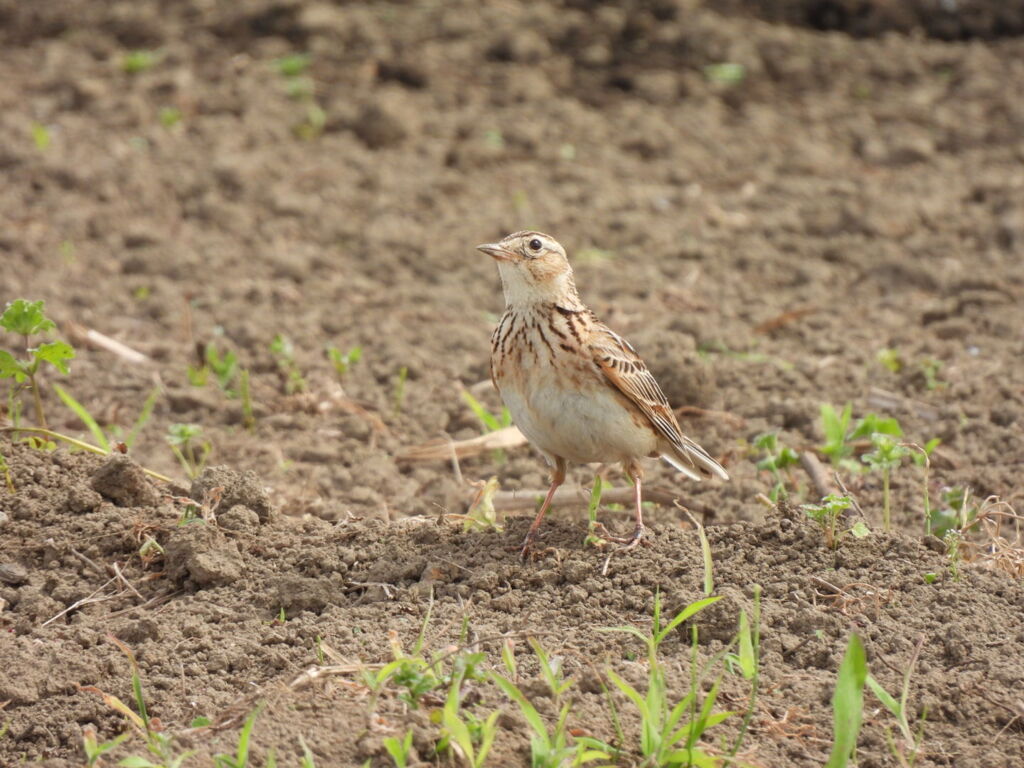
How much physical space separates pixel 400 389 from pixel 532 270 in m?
1.75

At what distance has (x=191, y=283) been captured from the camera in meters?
8.52

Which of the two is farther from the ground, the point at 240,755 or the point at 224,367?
the point at 240,755

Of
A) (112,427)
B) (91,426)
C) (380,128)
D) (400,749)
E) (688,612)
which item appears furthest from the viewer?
(380,128)

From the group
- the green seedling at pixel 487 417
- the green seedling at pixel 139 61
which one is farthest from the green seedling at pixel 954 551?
the green seedling at pixel 139 61

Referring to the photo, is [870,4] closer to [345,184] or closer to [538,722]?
[345,184]

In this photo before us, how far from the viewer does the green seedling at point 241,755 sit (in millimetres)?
3688

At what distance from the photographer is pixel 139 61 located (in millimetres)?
11047

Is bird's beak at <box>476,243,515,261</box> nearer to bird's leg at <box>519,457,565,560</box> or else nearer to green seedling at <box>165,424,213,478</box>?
bird's leg at <box>519,457,565,560</box>

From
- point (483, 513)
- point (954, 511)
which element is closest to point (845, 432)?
point (954, 511)

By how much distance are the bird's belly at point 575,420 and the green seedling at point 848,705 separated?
1819 millimetres

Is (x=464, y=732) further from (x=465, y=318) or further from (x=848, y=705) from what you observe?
(x=465, y=318)

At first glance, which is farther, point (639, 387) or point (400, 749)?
point (639, 387)

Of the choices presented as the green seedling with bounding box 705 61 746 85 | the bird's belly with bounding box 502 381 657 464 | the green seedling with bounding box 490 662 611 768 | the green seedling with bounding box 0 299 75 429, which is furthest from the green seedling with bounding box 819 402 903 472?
the green seedling with bounding box 705 61 746 85

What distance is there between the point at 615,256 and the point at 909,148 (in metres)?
2.79
